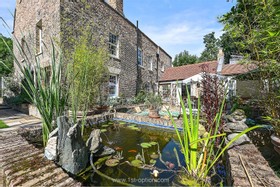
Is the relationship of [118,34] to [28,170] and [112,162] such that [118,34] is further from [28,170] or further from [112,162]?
[28,170]

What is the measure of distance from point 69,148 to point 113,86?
255 inches

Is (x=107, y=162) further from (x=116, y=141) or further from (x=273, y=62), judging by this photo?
(x=273, y=62)

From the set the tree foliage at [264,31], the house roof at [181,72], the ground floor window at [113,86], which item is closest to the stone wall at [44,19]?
the ground floor window at [113,86]

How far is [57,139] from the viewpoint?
1941 millimetres

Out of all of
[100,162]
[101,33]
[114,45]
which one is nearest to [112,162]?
[100,162]

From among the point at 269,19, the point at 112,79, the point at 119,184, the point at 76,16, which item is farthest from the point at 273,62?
the point at 112,79

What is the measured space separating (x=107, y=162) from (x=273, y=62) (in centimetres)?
253

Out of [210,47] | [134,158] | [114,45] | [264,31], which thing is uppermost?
[210,47]

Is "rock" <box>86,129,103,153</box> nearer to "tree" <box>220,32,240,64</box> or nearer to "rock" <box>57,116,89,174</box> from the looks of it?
"rock" <box>57,116,89,174</box>

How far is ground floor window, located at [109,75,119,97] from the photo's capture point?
26.2 ft

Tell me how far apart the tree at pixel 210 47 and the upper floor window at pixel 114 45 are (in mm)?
25735

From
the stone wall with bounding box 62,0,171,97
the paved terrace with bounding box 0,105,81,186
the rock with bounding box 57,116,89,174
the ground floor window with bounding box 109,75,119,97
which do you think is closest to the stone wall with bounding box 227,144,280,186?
A: the paved terrace with bounding box 0,105,81,186

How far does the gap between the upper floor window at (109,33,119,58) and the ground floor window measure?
132 cm

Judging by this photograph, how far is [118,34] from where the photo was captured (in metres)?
8.34
